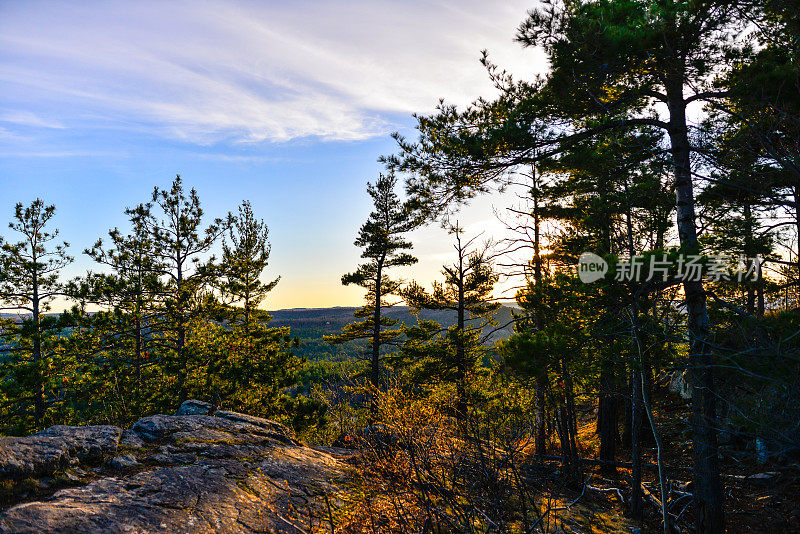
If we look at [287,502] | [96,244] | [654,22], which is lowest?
[287,502]

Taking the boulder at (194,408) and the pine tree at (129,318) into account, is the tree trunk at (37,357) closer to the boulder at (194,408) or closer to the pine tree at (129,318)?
the pine tree at (129,318)

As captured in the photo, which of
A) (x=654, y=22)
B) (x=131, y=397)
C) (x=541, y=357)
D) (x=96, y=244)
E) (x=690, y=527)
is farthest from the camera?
(x=96, y=244)

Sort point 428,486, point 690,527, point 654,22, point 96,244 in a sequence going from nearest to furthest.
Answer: point 428,486
point 654,22
point 690,527
point 96,244

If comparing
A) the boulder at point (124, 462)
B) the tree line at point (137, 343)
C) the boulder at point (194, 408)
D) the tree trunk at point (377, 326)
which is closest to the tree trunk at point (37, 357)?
the tree line at point (137, 343)

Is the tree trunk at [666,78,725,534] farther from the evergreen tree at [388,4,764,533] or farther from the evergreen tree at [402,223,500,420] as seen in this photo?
the evergreen tree at [402,223,500,420]

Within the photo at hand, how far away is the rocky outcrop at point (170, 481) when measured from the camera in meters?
3.79

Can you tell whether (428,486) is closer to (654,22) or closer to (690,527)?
(690,527)

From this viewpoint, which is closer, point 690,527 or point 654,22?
point 654,22

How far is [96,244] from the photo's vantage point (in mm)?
19281

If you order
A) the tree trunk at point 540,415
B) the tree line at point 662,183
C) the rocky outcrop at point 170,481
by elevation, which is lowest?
the tree trunk at point 540,415

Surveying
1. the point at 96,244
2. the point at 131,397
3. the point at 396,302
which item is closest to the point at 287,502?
the point at 131,397

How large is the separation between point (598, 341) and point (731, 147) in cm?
487

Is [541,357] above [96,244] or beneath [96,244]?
beneath

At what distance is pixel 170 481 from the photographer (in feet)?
15.9
